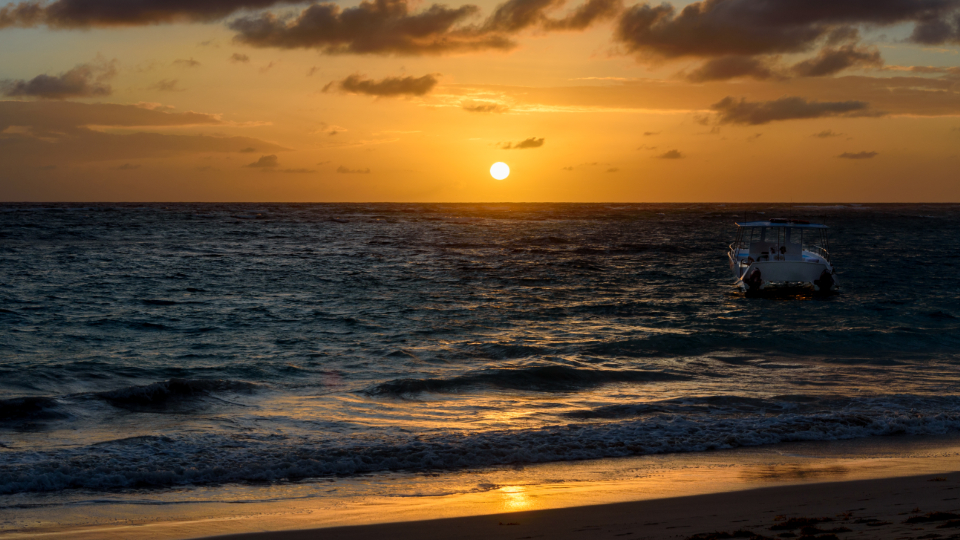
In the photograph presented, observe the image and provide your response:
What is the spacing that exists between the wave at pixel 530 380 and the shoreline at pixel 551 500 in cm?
503

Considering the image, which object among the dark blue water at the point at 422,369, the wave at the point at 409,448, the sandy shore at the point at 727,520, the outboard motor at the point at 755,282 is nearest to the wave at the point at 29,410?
the dark blue water at the point at 422,369

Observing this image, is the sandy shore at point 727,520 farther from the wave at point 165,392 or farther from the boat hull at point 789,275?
the boat hull at point 789,275

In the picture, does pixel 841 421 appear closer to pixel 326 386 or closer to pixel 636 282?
pixel 326 386

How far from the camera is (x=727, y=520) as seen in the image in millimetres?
6895

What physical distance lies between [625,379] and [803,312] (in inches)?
614

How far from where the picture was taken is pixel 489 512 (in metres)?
7.47

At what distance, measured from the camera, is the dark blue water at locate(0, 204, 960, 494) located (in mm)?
10195

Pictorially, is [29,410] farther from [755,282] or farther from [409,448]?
[755,282]

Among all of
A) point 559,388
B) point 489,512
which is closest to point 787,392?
point 559,388

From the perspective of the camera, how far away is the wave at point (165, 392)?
12.8 m

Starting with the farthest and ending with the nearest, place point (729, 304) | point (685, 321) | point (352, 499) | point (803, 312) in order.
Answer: point (729, 304), point (803, 312), point (685, 321), point (352, 499)

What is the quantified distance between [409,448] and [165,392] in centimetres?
614

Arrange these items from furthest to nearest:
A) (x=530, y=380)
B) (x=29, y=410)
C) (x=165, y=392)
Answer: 1. (x=530, y=380)
2. (x=165, y=392)
3. (x=29, y=410)

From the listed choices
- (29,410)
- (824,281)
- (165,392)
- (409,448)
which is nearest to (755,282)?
(824,281)
